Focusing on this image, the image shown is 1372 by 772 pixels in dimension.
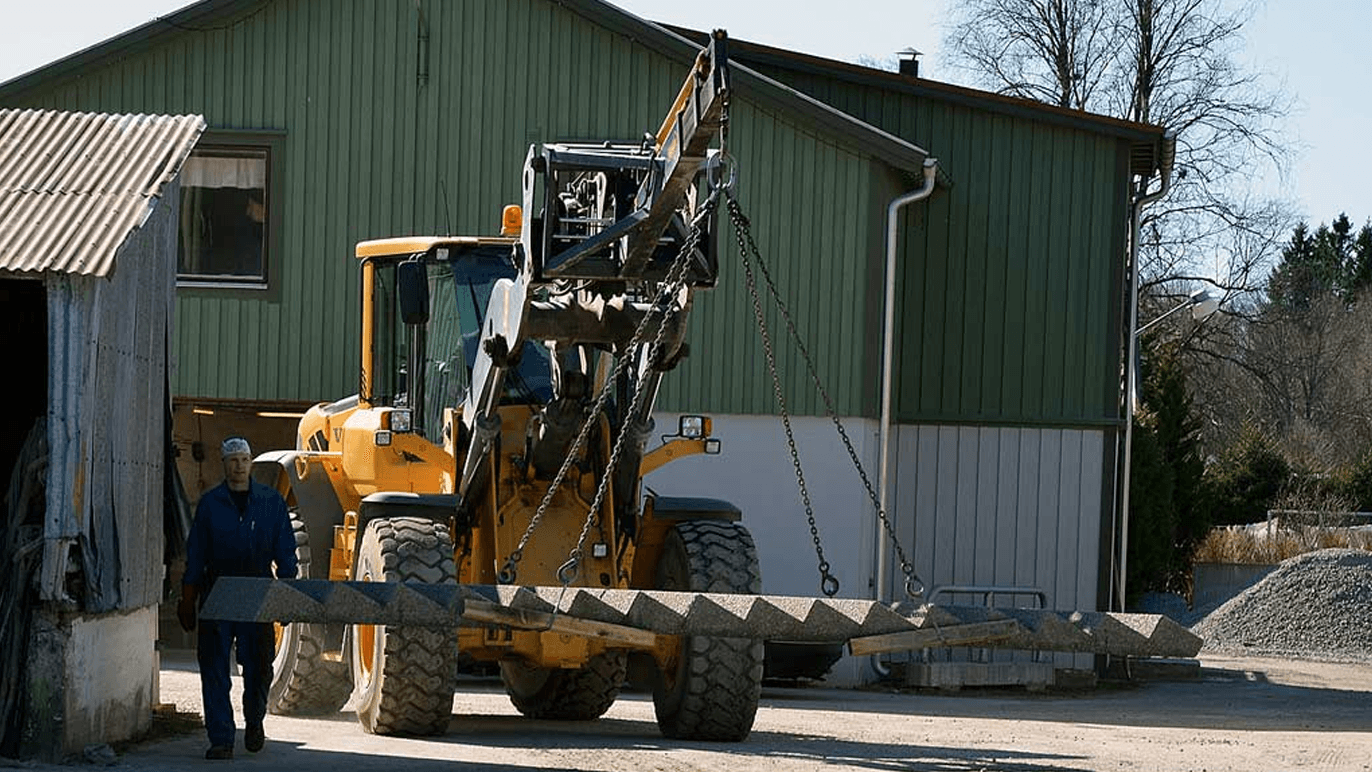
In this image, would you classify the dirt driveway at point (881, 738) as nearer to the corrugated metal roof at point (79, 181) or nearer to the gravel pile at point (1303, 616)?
the corrugated metal roof at point (79, 181)

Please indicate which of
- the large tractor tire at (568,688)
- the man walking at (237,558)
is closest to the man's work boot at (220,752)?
the man walking at (237,558)

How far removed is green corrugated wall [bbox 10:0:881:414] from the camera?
72.2 ft

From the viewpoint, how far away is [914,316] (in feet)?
77.2

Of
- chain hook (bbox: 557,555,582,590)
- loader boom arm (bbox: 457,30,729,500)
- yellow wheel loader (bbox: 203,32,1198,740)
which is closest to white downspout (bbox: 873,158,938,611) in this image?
yellow wheel loader (bbox: 203,32,1198,740)

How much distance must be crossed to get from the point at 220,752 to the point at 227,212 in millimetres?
10694

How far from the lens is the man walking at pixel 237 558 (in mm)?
12672

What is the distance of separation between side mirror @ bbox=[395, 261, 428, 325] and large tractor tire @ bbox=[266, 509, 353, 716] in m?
2.07

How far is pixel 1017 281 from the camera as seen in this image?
23.6m

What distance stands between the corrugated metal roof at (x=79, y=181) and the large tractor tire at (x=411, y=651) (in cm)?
247

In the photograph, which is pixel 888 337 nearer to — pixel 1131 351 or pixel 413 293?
pixel 1131 351

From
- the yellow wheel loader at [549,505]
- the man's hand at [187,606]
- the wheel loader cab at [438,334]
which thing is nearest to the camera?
the yellow wheel loader at [549,505]

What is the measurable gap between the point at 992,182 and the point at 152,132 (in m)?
11.8

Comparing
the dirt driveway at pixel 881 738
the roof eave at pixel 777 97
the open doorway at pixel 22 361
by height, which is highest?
the roof eave at pixel 777 97

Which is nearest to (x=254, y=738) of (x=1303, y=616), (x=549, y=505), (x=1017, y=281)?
(x=549, y=505)
